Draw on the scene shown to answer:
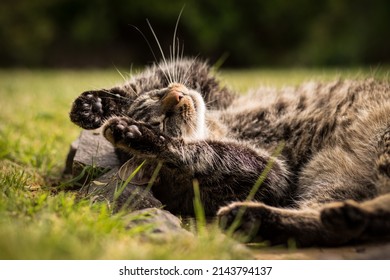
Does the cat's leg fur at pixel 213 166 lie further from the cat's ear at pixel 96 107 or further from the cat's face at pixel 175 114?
the cat's ear at pixel 96 107

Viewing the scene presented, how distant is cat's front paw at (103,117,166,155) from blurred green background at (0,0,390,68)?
10815 millimetres

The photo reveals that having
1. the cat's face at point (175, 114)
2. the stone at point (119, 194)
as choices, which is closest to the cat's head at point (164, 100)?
the cat's face at point (175, 114)

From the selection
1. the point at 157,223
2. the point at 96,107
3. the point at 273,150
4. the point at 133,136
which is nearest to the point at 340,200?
the point at 273,150

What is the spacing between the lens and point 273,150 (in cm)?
276

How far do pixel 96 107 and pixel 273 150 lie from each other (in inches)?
44.5

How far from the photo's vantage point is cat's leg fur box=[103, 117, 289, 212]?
2.32 m

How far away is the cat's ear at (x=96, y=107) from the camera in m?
2.88

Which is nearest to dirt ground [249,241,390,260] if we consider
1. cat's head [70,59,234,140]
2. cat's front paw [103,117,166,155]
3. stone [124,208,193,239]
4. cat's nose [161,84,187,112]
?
stone [124,208,193,239]

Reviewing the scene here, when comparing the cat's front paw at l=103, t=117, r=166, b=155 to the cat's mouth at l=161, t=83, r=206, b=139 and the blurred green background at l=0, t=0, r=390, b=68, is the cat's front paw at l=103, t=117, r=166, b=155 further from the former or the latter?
the blurred green background at l=0, t=0, r=390, b=68

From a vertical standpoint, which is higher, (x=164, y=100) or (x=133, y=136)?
(x=164, y=100)

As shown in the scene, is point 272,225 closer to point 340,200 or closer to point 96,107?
point 340,200

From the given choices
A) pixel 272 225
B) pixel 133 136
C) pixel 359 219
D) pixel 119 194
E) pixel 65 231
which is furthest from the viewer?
pixel 133 136

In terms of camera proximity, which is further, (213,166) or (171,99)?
(171,99)

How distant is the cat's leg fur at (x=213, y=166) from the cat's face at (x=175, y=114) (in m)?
0.21
